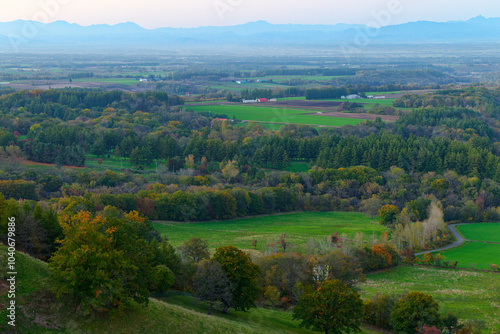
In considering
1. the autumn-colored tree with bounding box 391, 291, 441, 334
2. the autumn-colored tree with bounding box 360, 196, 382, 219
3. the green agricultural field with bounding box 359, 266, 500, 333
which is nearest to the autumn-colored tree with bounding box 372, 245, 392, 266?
the green agricultural field with bounding box 359, 266, 500, 333

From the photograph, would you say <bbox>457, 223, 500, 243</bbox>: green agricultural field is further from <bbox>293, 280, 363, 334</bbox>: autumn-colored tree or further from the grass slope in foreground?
the grass slope in foreground

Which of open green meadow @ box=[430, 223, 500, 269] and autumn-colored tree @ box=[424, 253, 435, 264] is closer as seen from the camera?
autumn-colored tree @ box=[424, 253, 435, 264]

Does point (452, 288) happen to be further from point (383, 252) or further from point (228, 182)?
point (228, 182)

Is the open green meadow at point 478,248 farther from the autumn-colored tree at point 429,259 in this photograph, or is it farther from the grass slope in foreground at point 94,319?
the grass slope in foreground at point 94,319

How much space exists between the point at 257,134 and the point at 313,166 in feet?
71.9

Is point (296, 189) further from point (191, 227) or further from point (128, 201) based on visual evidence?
point (128, 201)

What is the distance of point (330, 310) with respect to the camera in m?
30.2

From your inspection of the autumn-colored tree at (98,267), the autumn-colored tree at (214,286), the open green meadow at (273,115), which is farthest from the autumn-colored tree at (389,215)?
the open green meadow at (273,115)

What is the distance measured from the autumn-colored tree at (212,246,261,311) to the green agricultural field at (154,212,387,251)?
19.7 metres

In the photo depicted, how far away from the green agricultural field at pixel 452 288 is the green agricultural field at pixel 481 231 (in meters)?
14.7

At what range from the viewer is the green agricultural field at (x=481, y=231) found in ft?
206

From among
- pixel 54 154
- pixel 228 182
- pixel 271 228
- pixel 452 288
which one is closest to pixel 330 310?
pixel 452 288

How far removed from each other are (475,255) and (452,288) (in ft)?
42.9

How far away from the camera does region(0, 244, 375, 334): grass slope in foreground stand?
23500 millimetres
